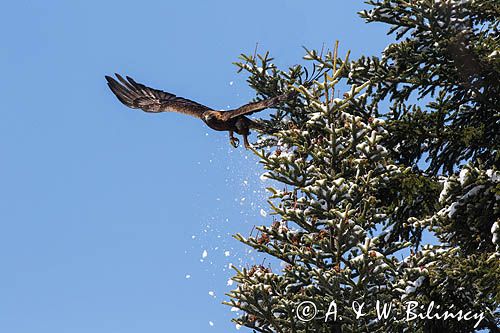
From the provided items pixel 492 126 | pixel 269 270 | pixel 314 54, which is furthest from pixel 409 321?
pixel 314 54

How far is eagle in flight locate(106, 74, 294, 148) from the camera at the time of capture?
11973 mm

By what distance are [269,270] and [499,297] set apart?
2843mm

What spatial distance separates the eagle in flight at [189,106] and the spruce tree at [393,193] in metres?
0.68

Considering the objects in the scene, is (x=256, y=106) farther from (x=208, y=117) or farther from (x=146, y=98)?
(x=146, y=98)

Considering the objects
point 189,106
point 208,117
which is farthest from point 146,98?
point 208,117

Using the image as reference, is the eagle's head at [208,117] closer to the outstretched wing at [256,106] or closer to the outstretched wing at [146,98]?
the outstretched wing at [256,106]

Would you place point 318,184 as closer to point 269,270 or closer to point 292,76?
point 269,270

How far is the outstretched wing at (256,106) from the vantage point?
423 inches

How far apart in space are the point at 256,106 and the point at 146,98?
16.3 feet

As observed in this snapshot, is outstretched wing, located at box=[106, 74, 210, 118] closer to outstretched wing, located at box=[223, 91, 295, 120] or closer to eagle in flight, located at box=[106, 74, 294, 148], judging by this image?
eagle in flight, located at box=[106, 74, 294, 148]

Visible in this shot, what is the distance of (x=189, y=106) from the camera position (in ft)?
46.8

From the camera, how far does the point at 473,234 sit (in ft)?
35.0

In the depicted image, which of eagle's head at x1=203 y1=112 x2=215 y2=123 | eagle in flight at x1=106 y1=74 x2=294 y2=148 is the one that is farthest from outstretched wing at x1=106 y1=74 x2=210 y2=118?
eagle's head at x1=203 y1=112 x2=215 y2=123

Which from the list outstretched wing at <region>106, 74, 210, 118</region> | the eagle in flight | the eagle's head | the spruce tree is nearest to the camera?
the spruce tree
